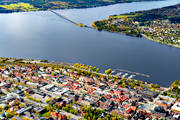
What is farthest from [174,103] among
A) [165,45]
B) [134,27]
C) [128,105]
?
[134,27]

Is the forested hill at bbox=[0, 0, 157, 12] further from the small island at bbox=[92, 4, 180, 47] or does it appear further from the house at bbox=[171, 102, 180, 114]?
the house at bbox=[171, 102, 180, 114]

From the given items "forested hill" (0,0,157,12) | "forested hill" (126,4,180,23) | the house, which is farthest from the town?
"forested hill" (0,0,157,12)

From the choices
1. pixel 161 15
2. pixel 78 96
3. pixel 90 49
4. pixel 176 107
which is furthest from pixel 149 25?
pixel 78 96

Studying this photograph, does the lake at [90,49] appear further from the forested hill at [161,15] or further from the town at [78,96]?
the forested hill at [161,15]

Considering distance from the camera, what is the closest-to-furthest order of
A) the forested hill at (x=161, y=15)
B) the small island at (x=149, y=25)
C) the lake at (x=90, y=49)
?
the lake at (x=90, y=49) → the small island at (x=149, y=25) → the forested hill at (x=161, y=15)

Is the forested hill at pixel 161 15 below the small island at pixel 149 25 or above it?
above

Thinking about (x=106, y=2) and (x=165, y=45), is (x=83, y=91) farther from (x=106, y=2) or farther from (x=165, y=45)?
(x=106, y=2)

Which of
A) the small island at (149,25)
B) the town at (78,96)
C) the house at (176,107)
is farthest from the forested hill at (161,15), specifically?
the house at (176,107)
